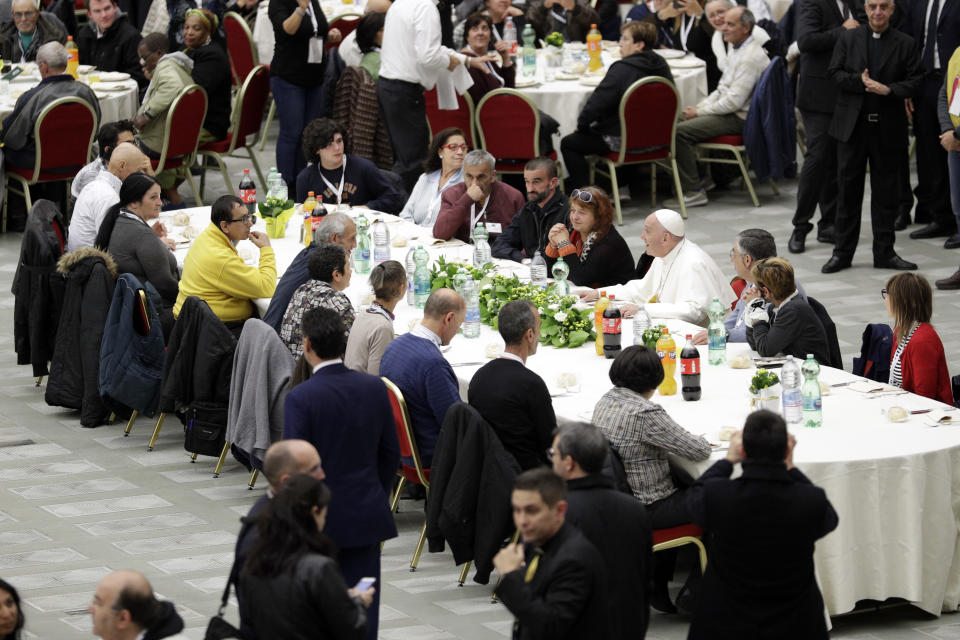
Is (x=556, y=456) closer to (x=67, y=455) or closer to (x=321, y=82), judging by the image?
(x=67, y=455)

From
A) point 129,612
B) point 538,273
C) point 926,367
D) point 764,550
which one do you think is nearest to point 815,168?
point 538,273

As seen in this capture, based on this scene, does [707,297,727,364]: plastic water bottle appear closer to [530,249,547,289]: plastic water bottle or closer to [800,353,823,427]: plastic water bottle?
[800,353,823,427]: plastic water bottle

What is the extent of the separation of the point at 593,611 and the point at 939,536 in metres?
2.01

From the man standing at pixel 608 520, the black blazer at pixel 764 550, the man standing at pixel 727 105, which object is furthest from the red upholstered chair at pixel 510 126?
the man standing at pixel 608 520

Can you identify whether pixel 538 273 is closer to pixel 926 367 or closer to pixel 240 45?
pixel 926 367

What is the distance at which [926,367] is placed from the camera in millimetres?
5980

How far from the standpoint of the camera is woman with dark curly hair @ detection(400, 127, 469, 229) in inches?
341

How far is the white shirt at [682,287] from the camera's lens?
7004 mm

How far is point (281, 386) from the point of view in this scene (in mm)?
6383

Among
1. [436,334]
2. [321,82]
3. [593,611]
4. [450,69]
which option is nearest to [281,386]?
[436,334]

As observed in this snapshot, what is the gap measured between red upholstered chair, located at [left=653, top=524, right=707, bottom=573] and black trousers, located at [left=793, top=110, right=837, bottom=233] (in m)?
4.86

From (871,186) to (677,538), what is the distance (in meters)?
4.71

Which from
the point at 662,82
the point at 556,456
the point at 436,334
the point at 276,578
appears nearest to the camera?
the point at 276,578

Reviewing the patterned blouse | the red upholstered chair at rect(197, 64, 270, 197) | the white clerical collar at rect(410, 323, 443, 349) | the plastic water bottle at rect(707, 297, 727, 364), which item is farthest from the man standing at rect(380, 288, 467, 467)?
the red upholstered chair at rect(197, 64, 270, 197)
